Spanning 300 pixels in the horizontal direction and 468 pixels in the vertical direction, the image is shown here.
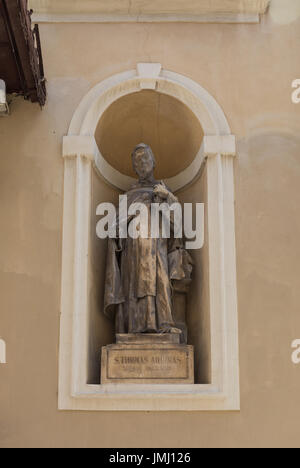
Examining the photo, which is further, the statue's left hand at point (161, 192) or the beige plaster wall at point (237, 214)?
the statue's left hand at point (161, 192)

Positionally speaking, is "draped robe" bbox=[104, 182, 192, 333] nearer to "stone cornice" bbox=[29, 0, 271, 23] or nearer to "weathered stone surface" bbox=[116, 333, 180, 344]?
"weathered stone surface" bbox=[116, 333, 180, 344]

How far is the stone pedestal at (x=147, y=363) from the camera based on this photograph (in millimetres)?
7883

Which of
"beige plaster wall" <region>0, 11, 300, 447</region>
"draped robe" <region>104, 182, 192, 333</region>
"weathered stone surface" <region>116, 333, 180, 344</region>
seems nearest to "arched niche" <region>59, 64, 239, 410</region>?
"beige plaster wall" <region>0, 11, 300, 447</region>

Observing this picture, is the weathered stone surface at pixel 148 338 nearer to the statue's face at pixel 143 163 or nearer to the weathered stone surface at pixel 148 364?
the weathered stone surface at pixel 148 364

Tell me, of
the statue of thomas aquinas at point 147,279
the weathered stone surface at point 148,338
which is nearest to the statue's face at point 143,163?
the statue of thomas aquinas at point 147,279

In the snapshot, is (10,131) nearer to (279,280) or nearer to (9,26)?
(9,26)

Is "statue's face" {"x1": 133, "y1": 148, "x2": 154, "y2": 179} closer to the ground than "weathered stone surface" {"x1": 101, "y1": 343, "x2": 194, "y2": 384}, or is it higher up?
higher up

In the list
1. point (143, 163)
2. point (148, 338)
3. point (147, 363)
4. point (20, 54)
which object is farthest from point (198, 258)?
point (20, 54)

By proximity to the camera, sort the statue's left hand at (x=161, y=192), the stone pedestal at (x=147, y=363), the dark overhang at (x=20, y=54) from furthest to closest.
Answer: the statue's left hand at (x=161, y=192)
the stone pedestal at (x=147, y=363)
the dark overhang at (x=20, y=54)

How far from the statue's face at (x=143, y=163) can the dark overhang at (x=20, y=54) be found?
3.76ft

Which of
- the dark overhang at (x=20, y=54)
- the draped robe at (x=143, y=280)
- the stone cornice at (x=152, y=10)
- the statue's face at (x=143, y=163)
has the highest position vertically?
the stone cornice at (x=152, y=10)

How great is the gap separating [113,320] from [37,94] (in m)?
2.46

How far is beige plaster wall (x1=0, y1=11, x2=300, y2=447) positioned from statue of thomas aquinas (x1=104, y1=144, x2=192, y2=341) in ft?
2.07

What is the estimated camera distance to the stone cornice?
9180 millimetres
